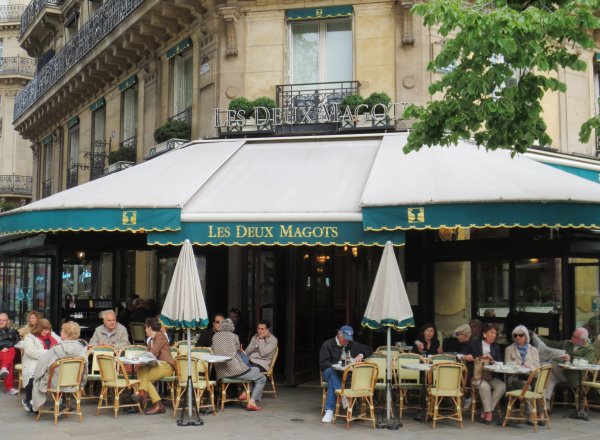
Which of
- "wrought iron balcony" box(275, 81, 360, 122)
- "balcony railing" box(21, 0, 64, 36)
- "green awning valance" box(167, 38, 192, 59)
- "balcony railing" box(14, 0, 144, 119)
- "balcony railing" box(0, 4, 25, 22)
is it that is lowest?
"wrought iron balcony" box(275, 81, 360, 122)

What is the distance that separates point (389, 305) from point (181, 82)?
29.7 ft

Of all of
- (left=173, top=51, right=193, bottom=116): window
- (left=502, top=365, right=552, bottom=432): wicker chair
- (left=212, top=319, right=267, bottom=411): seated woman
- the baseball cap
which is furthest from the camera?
(left=173, top=51, right=193, bottom=116): window

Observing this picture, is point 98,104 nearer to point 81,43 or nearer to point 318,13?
point 81,43

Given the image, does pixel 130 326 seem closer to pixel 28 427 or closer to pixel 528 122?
pixel 28 427

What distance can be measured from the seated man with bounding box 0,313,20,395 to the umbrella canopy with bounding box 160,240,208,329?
13.2 feet

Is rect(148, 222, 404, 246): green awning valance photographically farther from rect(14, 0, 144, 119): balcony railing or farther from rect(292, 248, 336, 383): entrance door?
rect(14, 0, 144, 119): balcony railing

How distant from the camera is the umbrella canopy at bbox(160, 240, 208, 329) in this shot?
10055 millimetres

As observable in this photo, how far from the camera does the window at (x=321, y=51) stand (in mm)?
14516

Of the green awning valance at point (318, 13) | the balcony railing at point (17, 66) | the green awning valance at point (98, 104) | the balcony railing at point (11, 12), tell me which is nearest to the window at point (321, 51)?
the green awning valance at point (318, 13)

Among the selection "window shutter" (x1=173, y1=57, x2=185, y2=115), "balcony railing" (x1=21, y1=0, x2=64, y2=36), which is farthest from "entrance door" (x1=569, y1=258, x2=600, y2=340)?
"balcony railing" (x1=21, y1=0, x2=64, y2=36)

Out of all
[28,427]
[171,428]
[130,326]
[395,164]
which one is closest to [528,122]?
[395,164]

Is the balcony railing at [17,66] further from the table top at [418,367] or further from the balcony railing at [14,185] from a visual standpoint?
the table top at [418,367]

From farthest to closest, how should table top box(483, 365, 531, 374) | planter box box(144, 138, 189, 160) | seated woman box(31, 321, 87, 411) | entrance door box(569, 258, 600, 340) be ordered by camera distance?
planter box box(144, 138, 189, 160), entrance door box(569, 258, 600, 340), seated woman box(31, 321, 87, 411), table top box(483, 365, 531, 374)

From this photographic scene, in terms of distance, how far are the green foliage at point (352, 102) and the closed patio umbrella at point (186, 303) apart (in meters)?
4.96
